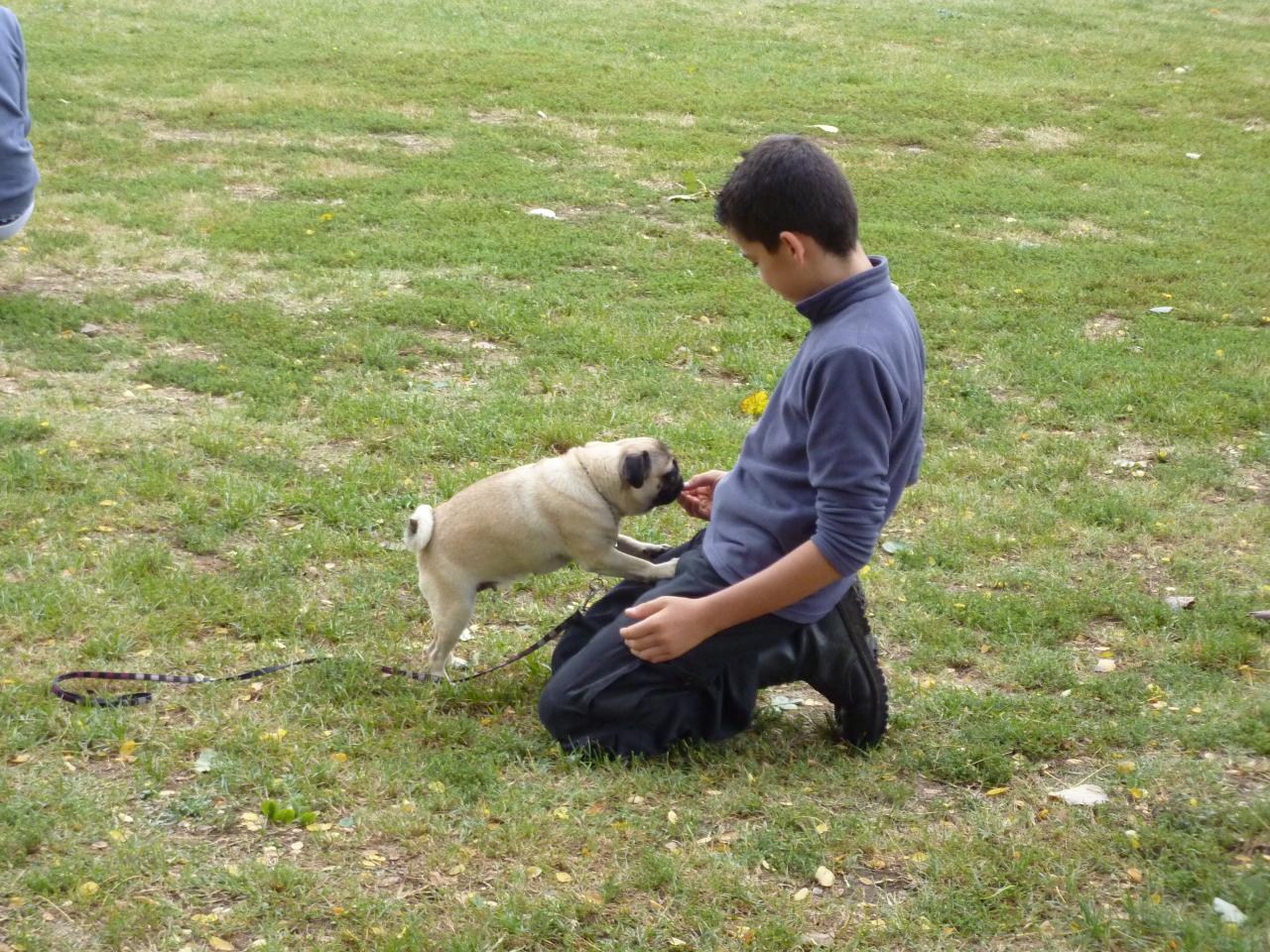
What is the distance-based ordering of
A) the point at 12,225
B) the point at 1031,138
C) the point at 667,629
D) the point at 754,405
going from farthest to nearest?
the point at 1031,138 → the point at 12,225 → the point at 754,405 → the point at 667,629

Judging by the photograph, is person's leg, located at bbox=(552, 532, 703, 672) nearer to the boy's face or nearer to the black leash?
the black leash

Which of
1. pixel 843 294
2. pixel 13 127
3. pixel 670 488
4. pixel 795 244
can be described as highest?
pixel 795 244

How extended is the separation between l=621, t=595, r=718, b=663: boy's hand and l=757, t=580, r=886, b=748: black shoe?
1.16 ft

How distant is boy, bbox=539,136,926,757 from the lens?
146 inches

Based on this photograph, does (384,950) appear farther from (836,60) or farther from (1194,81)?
(1194,81)

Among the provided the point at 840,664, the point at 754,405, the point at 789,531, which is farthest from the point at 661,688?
the point at 754,405

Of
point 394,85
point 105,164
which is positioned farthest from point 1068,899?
point 394,85

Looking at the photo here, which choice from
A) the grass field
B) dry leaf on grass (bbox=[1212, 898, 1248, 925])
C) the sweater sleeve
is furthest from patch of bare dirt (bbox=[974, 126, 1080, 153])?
dry leaf on grass (bbox=[1212, 898, 1248, 925])

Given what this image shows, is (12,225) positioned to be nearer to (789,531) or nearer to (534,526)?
(534,526)

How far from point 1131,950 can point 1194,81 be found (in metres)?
15.6

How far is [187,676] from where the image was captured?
4574 mm

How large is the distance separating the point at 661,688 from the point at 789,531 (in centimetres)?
69

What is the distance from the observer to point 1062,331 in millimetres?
8797

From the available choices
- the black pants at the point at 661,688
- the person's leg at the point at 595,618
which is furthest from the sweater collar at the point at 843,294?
the person's leg at the point at 595,618
